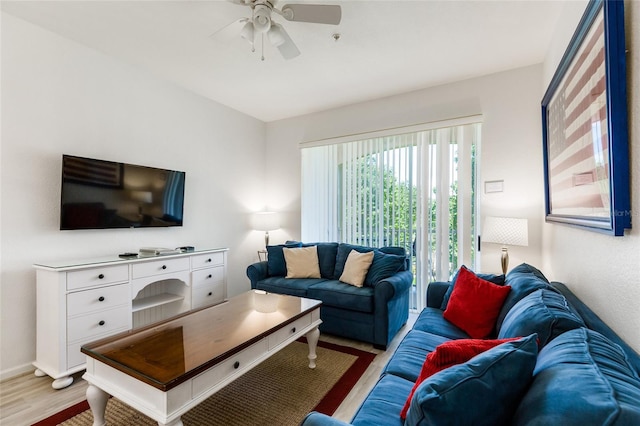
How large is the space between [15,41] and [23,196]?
3.98ft

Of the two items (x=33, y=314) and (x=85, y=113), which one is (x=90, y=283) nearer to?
(x=33, y=314)

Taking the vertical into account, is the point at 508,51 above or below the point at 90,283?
above

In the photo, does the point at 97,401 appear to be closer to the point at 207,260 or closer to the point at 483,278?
the point at 207,260

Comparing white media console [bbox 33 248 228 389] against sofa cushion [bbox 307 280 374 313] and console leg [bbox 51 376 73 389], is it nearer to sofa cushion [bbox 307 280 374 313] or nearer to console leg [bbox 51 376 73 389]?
console leg [bbox 51 376 73 389]

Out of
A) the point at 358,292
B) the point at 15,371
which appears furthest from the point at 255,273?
the point at 15,371

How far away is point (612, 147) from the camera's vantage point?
108 cm

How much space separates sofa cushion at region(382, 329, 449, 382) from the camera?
1.43 meters

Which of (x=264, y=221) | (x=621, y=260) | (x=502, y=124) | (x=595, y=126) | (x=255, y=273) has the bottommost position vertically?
(x=255, y=273)

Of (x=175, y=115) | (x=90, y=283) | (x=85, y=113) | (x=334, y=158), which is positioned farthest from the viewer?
(x=334, y=158)

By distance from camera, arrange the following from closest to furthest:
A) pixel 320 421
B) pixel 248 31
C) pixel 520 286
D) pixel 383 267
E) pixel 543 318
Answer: pixel 320 421 → pixel 543 318 → pixel 520 286 → pixel 248 31 → pixel 383 267

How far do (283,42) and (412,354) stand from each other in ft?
7.46

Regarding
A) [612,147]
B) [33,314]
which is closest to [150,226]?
[33,314]

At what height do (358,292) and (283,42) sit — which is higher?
(283,42)

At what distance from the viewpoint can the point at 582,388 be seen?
25.6 inches
